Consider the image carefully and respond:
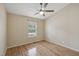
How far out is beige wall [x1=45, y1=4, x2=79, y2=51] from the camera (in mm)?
3619

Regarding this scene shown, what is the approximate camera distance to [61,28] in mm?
4535

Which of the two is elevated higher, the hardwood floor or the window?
the window

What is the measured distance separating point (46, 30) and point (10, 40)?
9.97 ft

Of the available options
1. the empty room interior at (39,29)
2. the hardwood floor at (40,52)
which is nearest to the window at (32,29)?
the empty room interior at (39,29)

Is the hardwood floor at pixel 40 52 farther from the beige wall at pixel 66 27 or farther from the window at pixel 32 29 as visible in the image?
the window at pixel 32 29

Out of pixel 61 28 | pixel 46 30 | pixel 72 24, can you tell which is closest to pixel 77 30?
pixel 72 24

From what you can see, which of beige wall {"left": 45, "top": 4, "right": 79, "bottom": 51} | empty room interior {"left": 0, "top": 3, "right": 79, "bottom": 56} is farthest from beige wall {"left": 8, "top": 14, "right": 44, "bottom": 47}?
beige wall {"left": 45, "top": 4, "right": 79, "bottom": 51}

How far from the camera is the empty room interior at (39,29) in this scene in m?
3.31

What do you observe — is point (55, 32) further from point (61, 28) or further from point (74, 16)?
point (74, 16)

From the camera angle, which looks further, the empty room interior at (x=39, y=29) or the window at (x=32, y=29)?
the window at (x=32, y=29)

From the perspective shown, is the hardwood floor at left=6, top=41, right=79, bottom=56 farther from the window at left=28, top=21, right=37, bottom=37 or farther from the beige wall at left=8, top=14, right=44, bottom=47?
the window at left=28, top=21, right=37, bottom=37

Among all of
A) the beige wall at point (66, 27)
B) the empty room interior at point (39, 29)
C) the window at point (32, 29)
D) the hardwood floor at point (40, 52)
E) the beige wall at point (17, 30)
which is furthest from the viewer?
the window at point (32, 29)

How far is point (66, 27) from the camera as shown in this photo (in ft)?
13.7

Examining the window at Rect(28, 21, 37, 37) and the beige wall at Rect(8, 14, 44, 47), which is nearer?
the beige wall at Rect(8, 14, 44, 47)
